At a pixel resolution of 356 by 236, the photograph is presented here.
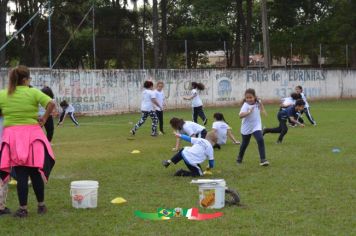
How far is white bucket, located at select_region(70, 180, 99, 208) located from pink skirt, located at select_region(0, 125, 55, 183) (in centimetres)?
48

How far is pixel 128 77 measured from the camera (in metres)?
29.0

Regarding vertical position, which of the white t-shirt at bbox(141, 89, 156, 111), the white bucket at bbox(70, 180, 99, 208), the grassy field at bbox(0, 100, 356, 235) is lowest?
the grassy field at bbox(0, 100, 356, 235)

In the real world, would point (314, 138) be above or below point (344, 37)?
below

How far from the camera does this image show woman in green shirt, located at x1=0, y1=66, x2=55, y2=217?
6578 mm

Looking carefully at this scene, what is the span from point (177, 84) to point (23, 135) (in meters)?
24.7

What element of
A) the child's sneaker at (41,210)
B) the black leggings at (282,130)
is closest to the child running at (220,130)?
the black leggings at (282,130)

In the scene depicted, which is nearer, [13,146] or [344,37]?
[13,146]

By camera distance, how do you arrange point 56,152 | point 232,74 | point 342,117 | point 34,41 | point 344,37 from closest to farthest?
1. point 56,152
2. point 342,117
3. point 232,74
4. point 34,41
5. point 344,37

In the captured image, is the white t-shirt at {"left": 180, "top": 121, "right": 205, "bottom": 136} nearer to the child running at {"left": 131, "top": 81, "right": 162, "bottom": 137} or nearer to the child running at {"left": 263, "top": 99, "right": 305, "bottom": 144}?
the child running at {"left": 263, "top": 99, "right": 305, "bottom": 144}

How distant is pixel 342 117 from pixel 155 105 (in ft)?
29.4

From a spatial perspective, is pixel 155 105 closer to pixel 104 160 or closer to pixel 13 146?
pixel 104 160

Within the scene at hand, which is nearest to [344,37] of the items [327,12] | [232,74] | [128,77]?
[327,12]

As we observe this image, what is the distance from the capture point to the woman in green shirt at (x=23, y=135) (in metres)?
6.58

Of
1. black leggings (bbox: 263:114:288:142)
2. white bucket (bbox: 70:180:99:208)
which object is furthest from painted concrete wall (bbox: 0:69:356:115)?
white bucket (bbox: 70:180:99:208)
